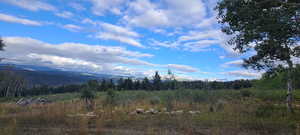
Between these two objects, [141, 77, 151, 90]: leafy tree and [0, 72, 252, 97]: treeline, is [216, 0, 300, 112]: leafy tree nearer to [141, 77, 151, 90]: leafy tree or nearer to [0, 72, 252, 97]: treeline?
[0, 72, 252, 97]: treeline

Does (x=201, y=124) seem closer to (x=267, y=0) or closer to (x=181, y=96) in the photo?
(x=267, y=0)

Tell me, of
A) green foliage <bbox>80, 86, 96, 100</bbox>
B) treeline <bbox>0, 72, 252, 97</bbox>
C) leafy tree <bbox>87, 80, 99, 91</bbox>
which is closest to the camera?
green foliage <bbox>80, 86, 96, 100</bbox>

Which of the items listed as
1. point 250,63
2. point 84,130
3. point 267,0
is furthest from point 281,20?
point 84,130

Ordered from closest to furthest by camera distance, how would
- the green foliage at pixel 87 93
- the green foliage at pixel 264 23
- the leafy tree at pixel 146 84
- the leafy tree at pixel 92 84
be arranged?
the green foliage at pixel 264 23, the green foliage at pixel 87 93, the leafy tree at pixel 92 84, the leafy tree at pixel 146 84

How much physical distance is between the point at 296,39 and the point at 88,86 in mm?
12616

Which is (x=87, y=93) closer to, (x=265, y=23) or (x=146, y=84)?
(x=265, y=23)

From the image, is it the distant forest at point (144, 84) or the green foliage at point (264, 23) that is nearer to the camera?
the green foliage at point (264, 23)

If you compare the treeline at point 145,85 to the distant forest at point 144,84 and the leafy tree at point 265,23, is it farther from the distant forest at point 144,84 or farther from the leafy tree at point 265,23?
the leafy tree at point 265,23

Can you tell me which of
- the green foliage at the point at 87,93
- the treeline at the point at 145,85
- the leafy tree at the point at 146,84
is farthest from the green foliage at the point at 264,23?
the leafy tree at the point at 146,84

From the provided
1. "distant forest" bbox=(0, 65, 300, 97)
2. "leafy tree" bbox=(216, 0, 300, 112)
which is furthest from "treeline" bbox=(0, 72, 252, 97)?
"leafy tree" bbox=(216, 0, 300, 112)

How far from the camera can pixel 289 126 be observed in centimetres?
755

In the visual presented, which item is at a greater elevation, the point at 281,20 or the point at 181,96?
the point at 281,20

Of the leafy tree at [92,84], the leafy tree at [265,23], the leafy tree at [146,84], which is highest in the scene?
the leafy tree at [265,23]

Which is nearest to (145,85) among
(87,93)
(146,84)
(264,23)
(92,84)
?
(146,84)
